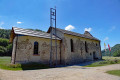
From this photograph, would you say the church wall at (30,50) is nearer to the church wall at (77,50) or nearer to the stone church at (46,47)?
the stone church at (46,47)

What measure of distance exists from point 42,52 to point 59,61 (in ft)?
14.0

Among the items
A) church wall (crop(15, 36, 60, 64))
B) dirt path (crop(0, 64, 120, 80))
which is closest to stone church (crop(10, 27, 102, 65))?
church wall (crop(15, 36, 60, 64))

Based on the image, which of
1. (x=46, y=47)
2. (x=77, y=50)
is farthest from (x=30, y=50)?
(x=77, y=50)

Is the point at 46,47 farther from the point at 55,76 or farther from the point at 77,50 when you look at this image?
the point at 55,76

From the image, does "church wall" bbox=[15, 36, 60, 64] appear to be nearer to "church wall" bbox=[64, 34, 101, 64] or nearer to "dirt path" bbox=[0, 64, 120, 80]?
"church wall" bbox=[64, 34, 101, 64]

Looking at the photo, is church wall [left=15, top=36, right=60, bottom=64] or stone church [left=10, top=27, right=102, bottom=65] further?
stone church [left=10, top=27, right=102, bottom=65]

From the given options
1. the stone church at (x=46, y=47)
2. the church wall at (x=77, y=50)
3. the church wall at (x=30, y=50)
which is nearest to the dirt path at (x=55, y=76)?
the church wall at (x=30, y=50)

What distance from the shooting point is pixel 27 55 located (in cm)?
1212

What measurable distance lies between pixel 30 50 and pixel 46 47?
286cm

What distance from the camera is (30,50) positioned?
12.6m

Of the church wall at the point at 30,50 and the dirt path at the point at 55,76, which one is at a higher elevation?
the church wall at the point at 30,50

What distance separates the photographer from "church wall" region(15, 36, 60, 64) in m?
11.8

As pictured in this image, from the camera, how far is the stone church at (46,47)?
39.1 feet

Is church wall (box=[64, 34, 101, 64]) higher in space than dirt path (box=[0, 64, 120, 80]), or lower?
higher
